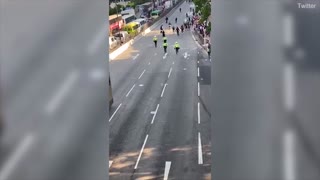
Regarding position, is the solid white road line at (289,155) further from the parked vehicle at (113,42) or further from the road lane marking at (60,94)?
the parked vehicle at (113,42)

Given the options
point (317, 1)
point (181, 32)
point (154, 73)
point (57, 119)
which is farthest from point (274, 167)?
point (181, 32)

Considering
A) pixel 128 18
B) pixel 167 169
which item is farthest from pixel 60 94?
pixel 128 18

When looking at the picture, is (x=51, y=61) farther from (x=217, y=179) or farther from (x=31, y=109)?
(x=217, y=179)

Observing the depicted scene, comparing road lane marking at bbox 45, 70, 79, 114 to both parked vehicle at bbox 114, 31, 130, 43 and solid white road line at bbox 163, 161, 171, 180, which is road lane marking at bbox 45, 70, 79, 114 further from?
parked vehicle at bbox 114, 31, 130, 43

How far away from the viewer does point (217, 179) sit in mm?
3037

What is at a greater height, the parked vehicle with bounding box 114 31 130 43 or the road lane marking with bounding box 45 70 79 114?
the road lane marking with bounding box 45 70 79 114

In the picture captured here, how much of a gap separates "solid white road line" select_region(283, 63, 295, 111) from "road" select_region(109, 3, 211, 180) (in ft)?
26.4

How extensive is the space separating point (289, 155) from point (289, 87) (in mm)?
395

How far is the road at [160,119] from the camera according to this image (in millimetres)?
11164

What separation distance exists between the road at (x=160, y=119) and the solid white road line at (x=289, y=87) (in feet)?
26.4

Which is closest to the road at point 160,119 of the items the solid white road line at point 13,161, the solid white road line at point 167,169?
the solid white road line at point 167,169

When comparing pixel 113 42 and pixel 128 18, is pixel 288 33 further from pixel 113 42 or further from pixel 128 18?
pixel 128 18

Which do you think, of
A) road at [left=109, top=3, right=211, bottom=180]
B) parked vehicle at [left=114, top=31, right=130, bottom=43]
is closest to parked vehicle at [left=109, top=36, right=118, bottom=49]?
parked vehicle at [left=114, top=31, right=130, bottom=43]

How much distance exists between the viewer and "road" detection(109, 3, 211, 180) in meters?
11.2
